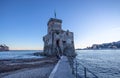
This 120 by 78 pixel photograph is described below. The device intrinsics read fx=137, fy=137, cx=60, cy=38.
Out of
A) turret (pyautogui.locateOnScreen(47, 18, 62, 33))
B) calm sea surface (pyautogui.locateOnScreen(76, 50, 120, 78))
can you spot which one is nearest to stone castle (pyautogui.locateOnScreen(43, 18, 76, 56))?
turret (pyautogui.locateOnScreen(47, 18, 62, 33))

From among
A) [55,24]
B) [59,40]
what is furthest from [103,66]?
[55,24]

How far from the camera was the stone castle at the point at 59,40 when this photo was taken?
40938mm

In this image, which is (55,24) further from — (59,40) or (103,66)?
(103,66)

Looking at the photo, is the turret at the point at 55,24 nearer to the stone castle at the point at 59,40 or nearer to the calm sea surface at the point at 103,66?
the stone castle at the point at 59,40

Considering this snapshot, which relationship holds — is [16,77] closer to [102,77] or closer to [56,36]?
[102,77]

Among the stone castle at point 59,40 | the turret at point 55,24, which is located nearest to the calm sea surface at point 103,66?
the stone castle at point 59,40

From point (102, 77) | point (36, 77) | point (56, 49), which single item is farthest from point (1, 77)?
point (56, 49)

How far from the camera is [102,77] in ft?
58.2

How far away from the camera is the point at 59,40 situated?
41969 millimetres

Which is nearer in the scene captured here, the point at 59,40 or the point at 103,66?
the point at 103,66

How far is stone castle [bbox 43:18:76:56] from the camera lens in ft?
134

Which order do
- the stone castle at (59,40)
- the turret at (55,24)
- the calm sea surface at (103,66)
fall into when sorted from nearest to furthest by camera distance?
1. the calm sea surface at (103,66)
2. the stone castle at (59,40)
3. the turret at (55,24)

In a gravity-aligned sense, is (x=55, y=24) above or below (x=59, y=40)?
above

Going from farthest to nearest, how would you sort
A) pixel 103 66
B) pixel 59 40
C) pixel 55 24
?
pixel 55 24 < pixel 59 40 < pixel 103 66
